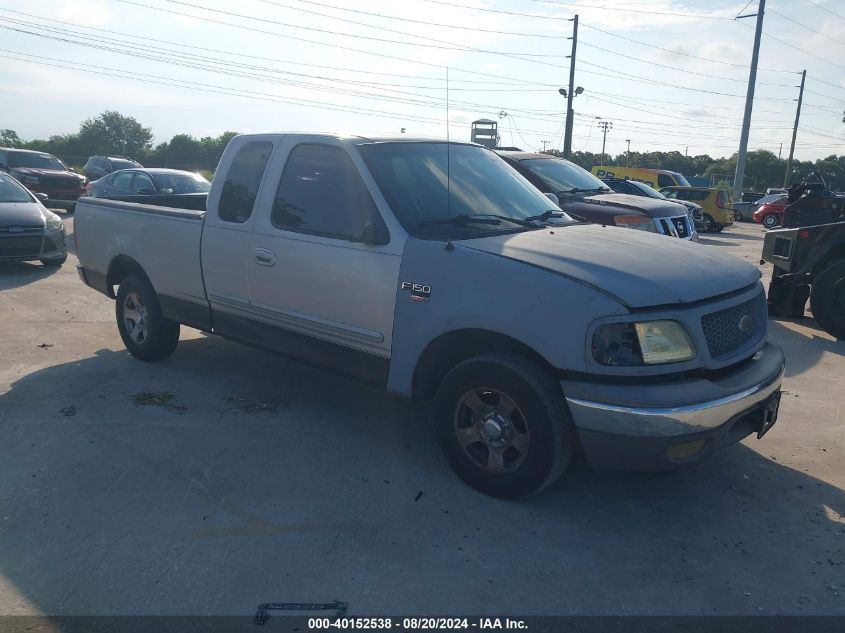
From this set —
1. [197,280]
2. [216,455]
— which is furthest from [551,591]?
[197,280]

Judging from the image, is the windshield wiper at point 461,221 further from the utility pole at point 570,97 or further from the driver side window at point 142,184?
the utility pole at point 570,97

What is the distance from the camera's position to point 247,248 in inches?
200

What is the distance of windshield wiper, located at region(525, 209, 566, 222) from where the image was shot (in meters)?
4.79

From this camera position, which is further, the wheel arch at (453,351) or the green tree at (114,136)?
the green tree at (114,136)

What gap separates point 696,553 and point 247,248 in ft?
11.4

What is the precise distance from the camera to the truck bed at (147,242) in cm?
565

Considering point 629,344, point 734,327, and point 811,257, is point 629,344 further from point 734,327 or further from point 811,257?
point 811,257

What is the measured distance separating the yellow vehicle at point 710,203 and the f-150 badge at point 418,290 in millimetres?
22141

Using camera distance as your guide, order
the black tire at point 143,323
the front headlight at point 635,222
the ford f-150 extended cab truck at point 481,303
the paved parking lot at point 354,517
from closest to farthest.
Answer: the paved parking lot at point 354,517 → the ford f-150 extended cab truck at point 481,303 → the black tire at point 143,323 → the front headlight at point 635,222

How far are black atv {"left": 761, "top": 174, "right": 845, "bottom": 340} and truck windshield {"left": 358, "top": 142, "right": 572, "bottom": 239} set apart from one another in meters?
4.51

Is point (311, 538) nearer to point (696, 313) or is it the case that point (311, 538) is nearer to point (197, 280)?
point (696, 313)

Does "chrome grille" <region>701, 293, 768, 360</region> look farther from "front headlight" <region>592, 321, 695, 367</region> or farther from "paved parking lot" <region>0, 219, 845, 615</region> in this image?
"paved parking lot" <region>0, 219, 845, 615</region>

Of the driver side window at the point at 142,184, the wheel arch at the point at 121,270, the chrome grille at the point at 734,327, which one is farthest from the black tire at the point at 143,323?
the driver side window at the point at 142,184

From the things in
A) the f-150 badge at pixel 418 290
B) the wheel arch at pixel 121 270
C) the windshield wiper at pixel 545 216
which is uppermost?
the windshield wiper at pixel 545 216
